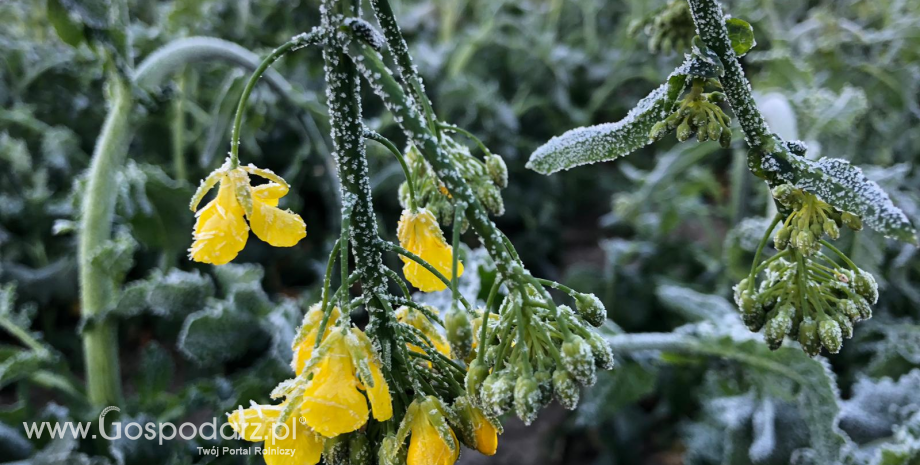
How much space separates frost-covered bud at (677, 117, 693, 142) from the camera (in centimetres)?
49

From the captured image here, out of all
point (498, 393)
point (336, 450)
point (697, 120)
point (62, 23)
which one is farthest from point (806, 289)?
point (62, 23)

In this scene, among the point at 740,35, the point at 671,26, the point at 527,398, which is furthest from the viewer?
the point at 671,26

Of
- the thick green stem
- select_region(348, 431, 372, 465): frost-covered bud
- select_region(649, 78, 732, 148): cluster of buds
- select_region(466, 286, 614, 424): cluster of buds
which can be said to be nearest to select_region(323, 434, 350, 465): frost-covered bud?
select_region(348, 431, 372, 465): frost-covered bud

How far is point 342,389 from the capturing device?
48 cm

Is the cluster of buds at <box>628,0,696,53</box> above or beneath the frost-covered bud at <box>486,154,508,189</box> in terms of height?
above

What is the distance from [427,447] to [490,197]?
0.70 ft

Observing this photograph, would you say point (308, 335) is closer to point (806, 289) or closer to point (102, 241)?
Answer: point (806, 289)

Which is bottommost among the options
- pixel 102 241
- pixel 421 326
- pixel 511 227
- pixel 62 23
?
pixel 421 326

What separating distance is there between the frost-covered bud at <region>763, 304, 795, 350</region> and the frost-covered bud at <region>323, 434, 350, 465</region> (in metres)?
0.34

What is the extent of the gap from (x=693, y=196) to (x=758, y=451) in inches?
41.7

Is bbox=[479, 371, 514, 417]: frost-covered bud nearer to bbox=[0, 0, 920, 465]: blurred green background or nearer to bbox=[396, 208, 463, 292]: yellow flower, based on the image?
bbox=[396, 208, 463, 292]: yellow flower

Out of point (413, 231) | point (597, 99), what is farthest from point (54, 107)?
point (413, 231)

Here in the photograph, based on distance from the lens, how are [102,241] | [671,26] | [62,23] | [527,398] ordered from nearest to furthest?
[527,398], [671,26], [62,23], [102,241]

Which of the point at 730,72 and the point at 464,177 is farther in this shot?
the point at 464,177
